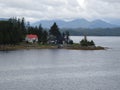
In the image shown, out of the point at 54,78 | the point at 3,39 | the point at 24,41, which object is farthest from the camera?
the point at 24,41

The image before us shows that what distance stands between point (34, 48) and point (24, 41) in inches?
502

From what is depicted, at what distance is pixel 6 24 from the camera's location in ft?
478

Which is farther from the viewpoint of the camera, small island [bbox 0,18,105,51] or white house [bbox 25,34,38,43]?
white house [bbox 25,34,38,43]

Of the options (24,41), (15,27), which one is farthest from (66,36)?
(15,27)

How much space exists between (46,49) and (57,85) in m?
94.5

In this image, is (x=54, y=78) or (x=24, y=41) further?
(x=24, y=41)

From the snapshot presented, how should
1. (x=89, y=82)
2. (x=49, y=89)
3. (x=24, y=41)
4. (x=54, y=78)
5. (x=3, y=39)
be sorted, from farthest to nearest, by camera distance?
(x=24, y=41), (x=3, y=39), (x=54, y=78), (x=89, y=82), (x=49, y=89)

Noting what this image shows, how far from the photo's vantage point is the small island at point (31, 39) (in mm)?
142375

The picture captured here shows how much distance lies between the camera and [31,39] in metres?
157

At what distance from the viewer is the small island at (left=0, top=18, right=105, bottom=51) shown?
14238cm

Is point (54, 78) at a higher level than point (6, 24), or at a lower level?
lower

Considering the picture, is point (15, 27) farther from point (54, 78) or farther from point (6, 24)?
point (54, 78)

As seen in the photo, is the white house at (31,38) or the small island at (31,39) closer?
the small island at (31,39)

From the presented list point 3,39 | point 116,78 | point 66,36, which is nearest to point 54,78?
point 116,78
